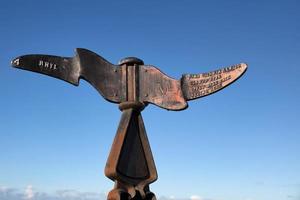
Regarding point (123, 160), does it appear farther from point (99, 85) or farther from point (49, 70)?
point (49, 70)

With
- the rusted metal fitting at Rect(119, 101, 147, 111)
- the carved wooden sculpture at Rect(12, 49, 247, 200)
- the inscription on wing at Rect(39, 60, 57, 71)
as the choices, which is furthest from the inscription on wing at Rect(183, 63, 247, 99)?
the inscription on wing at Rect(39, 60, 57, 71)

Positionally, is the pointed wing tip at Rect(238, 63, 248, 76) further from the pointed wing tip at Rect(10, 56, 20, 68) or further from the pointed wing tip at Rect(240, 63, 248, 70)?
the pointed wing tip at Rect(10, 56, 20, 68)

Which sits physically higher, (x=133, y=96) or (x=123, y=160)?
(x=133, y=96)

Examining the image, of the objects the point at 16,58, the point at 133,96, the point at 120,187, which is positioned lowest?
the point at 120,187

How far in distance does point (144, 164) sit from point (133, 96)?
0.96 meters

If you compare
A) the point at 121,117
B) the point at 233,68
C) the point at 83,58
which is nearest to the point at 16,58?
the point at 83,58

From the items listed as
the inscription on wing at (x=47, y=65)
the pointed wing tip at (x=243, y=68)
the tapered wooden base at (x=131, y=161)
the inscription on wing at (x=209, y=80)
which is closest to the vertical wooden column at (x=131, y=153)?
the tapered wooden base at (x=131, y=161)

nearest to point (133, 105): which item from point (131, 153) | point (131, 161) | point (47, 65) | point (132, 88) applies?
point (132, 88)

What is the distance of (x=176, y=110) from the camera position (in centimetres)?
650

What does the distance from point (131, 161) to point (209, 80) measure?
1.52 metres

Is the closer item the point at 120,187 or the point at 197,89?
the point at 120,187

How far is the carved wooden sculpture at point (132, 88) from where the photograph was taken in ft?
20.7

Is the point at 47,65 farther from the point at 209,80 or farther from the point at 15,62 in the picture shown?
the point at 209,80

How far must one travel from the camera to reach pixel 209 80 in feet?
21.2
